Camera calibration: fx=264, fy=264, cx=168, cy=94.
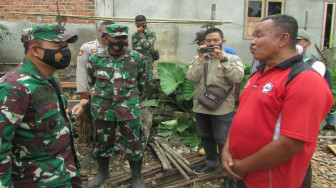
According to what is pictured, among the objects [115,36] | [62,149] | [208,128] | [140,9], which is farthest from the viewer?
[140,9]

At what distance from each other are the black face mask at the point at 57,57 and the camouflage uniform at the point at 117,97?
1.14m

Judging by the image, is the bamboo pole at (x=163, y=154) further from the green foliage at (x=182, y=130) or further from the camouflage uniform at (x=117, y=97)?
the camouflage uniform at (x=117, y=97)

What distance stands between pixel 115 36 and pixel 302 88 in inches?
88.8

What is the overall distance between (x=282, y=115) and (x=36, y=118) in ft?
5.22

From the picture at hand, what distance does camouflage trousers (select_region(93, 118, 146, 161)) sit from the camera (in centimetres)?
322

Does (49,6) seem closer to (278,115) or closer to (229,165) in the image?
(229,165)

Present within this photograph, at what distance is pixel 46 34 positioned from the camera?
1.92m

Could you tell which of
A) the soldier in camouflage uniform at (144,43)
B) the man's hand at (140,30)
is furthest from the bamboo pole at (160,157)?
Result: the man's hand at (140,30)

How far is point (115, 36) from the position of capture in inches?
123

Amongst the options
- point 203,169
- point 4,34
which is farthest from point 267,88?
point 4,34

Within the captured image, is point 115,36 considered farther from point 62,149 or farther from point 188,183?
point 188,183

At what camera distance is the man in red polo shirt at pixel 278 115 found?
4.77 ft

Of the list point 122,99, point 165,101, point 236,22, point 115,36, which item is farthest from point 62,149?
point 236,22

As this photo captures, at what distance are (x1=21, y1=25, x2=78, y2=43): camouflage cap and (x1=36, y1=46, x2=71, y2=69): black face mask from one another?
0.27ft
